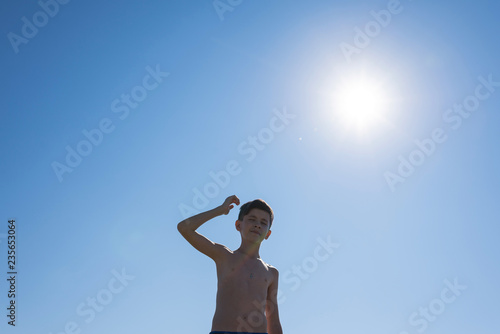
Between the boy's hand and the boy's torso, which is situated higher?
the boy's hand

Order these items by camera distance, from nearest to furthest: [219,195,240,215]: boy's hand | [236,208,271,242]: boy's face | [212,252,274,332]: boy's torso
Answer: [212,252,274,332]: boy's torso, [219,195,240,215]: boy's hand, [236,208,271,242]: boy's face

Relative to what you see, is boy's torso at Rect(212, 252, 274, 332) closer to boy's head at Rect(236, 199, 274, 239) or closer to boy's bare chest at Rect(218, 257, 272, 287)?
boy's bare chest at Rect(218, 257, 272, 287)

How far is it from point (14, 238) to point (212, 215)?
10112 mm

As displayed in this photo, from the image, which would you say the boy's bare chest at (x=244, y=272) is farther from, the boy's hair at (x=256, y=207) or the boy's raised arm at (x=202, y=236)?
the boy's hair at (x=256, y=207)

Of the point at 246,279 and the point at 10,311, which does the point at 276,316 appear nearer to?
the point at 246,279

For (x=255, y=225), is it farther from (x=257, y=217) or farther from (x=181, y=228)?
(x=181, y=228)

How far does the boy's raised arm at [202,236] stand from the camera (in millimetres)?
→ 4734

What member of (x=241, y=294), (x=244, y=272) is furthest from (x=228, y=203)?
(x=241, y=294)

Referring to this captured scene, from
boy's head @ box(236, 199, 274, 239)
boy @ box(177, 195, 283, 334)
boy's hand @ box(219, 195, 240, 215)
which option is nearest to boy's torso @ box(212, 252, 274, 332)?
boy @ box(177, 195, 283, 334)

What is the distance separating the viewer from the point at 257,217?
5215mm

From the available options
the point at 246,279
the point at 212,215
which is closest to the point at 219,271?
the point at 246,279

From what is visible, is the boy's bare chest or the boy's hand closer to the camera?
the boy's bare chest

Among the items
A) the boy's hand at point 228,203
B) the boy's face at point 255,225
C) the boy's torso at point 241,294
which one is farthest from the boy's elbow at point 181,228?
the boy's face at point 255,225

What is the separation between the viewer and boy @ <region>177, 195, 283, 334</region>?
4.48 meters
